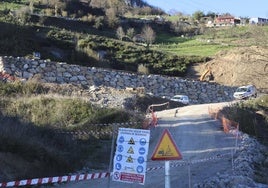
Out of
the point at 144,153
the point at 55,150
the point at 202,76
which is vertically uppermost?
the point at 144,153

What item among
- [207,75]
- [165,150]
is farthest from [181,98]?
[165,150]

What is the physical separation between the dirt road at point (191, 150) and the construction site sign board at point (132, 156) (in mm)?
1006

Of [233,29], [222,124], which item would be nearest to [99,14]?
[233,29]

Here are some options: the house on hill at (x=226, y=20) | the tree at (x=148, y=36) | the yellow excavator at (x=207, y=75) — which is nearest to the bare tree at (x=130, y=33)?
the tree at (x=148, y=36)

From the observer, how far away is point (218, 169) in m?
20.0

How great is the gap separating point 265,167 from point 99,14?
79.9 metres

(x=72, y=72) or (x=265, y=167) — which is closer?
(x=265, y=167)

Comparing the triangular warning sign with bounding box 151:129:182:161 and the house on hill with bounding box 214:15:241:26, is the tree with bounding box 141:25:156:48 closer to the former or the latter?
the house on hill with bounding box 214:15:241:26

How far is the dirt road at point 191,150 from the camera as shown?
16.9m

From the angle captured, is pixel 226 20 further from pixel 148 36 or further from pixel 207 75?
pixel 207 75

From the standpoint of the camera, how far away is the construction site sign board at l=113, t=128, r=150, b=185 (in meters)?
11.6

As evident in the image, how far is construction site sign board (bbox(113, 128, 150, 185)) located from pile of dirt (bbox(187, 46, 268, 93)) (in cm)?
5405

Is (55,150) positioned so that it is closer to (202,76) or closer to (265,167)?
(265,167)

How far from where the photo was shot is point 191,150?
23859 mm
